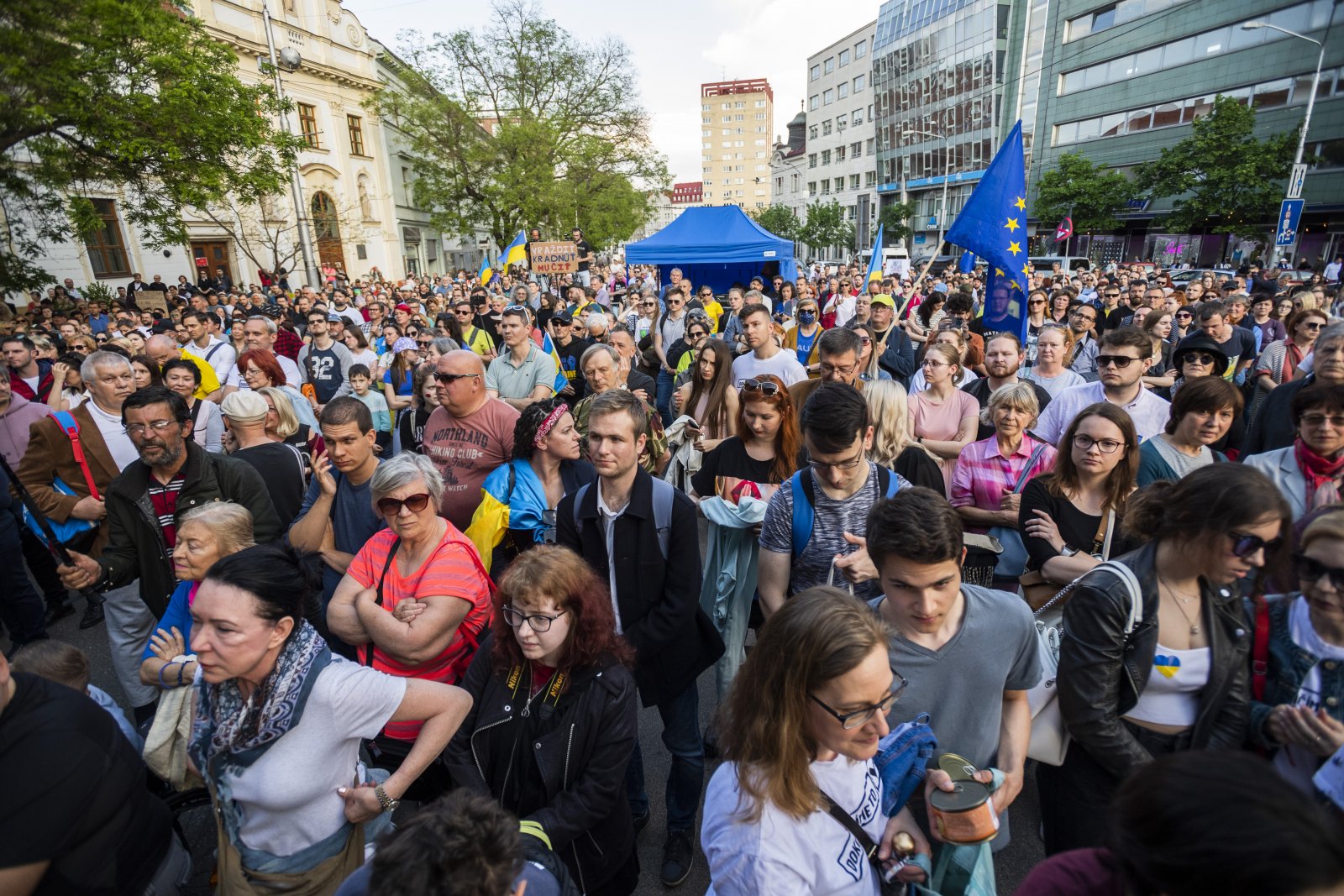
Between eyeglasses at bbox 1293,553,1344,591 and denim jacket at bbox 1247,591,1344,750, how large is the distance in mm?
168

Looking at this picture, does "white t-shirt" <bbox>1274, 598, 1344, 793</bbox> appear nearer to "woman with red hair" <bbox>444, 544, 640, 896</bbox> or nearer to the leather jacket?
the leather jacket

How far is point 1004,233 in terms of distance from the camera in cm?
670

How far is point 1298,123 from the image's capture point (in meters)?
27.9

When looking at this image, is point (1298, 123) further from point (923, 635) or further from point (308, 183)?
point (308, 183)

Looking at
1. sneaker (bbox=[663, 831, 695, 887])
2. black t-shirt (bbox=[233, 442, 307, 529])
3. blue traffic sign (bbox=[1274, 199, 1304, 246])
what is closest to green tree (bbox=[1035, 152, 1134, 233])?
blue traffic sign (bbox=[1274, 199, 1304, 246])

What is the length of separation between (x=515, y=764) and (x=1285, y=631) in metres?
2.49

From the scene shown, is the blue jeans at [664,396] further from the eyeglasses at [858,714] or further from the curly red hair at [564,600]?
the eyeglasses at [858,714]

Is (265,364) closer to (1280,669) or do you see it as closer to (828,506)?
(828,506)

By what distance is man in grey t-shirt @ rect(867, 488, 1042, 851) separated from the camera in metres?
1.87

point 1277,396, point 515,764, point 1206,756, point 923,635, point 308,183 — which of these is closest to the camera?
point 1206,756

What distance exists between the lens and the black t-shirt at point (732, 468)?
10.8 ft

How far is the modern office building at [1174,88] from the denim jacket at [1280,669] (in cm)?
3519

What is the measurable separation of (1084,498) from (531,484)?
2.79 metres

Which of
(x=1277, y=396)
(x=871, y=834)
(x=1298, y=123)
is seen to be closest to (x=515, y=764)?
(x=871, y=834)
